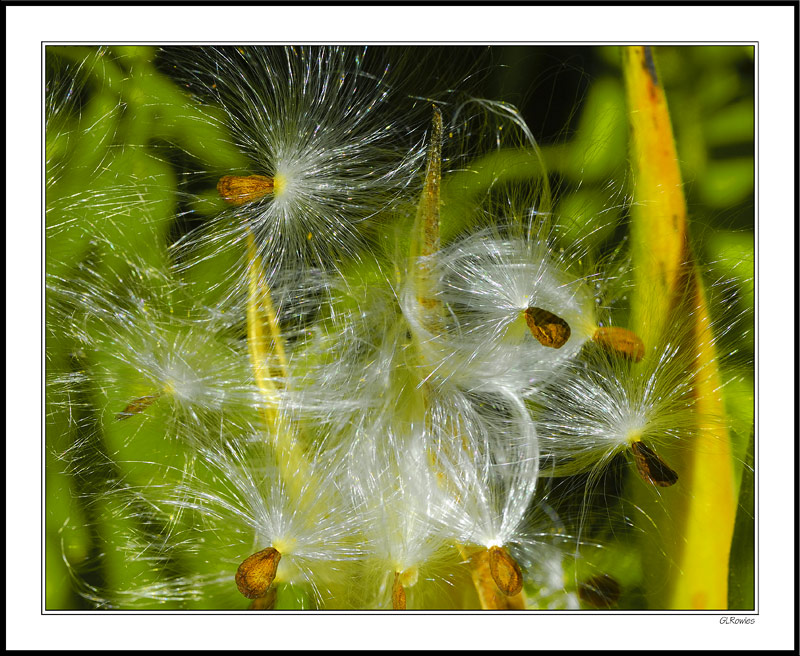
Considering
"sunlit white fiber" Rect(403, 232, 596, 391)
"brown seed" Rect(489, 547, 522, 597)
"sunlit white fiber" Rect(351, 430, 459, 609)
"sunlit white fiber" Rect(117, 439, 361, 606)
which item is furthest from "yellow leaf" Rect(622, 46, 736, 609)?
"sunlit white fiber" Rect(117, 439, 361, 606)

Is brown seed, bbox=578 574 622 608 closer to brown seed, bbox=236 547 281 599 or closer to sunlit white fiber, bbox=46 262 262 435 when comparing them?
brown seed, bbox=236 547 281 599

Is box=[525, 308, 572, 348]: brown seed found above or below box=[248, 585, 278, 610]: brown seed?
above

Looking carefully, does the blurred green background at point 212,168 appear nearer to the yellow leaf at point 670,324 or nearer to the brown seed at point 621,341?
the yellow leaf at point 670,324

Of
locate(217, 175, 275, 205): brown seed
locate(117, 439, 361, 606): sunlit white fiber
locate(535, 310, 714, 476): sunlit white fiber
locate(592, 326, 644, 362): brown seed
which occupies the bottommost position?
locate(117, 439, 361, 606): sunlit white fiber

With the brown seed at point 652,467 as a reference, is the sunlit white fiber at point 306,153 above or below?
above

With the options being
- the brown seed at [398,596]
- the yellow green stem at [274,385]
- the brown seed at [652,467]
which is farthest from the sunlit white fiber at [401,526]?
the brown seed at [652,467]

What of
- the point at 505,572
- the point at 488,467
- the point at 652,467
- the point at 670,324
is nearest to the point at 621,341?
the point at 670,324

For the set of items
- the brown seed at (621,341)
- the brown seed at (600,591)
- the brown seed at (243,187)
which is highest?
the brown seed at (243,187)
